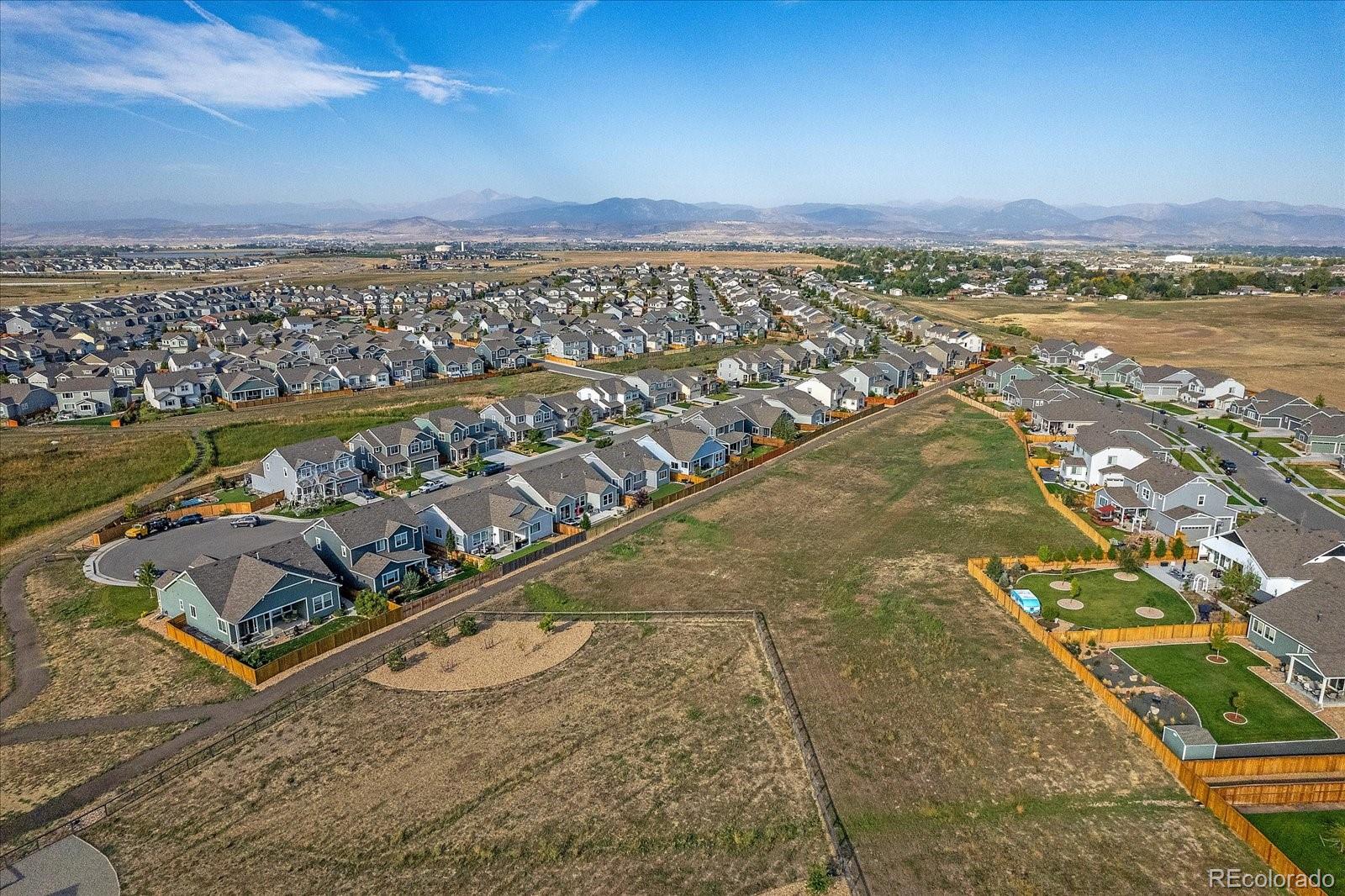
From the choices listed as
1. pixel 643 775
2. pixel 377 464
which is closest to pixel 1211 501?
pixel 643 775

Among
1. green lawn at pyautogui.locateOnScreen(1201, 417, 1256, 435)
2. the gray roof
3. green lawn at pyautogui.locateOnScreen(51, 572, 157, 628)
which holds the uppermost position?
the gray roof

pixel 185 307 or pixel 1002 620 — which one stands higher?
pixel 185 307

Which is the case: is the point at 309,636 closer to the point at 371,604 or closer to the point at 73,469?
the point at 371,604

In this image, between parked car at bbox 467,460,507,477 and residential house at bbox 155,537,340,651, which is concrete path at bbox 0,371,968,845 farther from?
parked car at bbox 467,460,507,477

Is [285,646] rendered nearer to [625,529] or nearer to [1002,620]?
[625,529]

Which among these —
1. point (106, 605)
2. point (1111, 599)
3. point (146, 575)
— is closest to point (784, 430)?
point (1111, 599)

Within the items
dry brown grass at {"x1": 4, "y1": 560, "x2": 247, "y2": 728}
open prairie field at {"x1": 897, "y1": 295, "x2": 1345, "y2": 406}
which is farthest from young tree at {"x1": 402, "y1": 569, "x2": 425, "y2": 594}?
open prairie field at {"x1": 897, "y1": 295, "x2": 1345, "y2": 406}

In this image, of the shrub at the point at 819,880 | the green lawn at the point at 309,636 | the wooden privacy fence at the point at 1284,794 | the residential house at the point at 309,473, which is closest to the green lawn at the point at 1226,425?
the wooden privacy fence at the point at 1284,794

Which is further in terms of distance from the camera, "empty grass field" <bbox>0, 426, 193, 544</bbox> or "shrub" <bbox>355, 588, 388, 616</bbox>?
"empty grass field" <bbox>0, 426, 193, 544</bbox>
